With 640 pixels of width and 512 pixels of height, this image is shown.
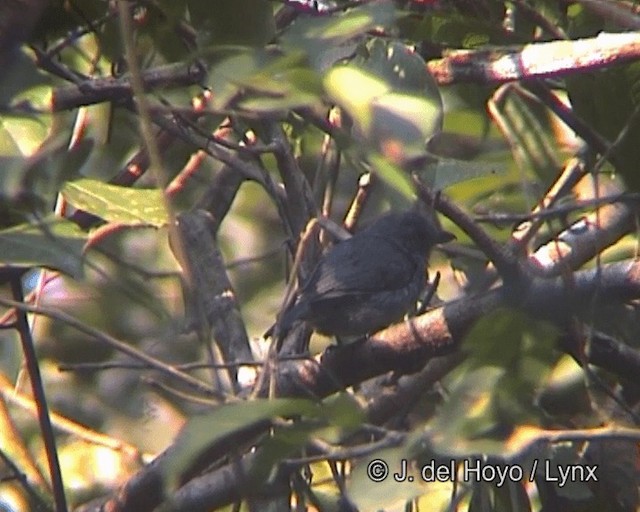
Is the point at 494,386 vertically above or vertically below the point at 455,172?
above

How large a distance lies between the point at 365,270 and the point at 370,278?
0.04 m

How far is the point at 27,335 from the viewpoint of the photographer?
2945mm

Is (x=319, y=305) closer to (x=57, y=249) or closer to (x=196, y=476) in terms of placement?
(x=196, y=476)

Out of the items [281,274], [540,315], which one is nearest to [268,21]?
[540,315]

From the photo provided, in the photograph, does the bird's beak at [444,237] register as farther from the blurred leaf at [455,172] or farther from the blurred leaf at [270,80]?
the blurred leaf at [270,80]

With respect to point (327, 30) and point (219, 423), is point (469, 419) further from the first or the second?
point (327, 30)

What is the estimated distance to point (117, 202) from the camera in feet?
8.39

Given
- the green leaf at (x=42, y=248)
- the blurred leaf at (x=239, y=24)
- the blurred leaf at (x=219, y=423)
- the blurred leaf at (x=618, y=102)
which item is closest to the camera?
the blurred leaf at (x=219, y=423)

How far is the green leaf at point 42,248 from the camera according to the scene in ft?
7.71

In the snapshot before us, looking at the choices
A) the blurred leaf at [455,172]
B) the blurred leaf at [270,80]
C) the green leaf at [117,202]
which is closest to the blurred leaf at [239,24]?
the blurred leaf at [270,80]

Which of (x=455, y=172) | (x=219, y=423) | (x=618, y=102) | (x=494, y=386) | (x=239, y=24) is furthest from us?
(x=455, y=172)

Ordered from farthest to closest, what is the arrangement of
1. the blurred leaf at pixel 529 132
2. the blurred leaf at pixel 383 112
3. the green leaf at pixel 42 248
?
the blurred leaf at pixel 529 132, the green leaf at pixel 42 248, the blurred leaf at pixel 383 112

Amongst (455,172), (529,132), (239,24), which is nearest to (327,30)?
(239,24)

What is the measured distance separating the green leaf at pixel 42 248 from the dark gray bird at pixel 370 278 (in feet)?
5.06
